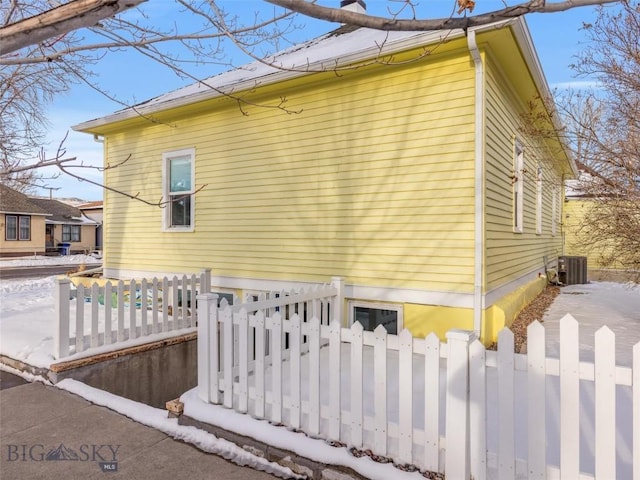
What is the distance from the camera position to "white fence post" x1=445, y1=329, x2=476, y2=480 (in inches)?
92.5

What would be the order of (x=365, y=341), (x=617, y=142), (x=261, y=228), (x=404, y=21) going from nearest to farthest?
(x=404, y=21), (x=365, y=341), (x=617, y=142), (x=261, y=228)

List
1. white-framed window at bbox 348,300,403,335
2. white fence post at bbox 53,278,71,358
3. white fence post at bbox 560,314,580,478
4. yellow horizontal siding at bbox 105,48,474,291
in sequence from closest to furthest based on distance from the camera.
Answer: white fence post at bbox 560,314,580,478 → white fence post at bbox 53,278,71,358 → yellow horizontal siding at bbox 105,48,474,291 → white-framed window at bbox 348,300,403,335

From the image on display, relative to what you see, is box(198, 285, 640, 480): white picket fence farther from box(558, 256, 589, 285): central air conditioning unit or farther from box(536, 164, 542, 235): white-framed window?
box(558, 256, 589, 285): central air conditioning unit

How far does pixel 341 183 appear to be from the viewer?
6.33m

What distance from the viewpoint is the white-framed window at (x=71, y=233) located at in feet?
121

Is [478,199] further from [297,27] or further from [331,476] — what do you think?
[331,476]

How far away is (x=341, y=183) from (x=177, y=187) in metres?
3.92

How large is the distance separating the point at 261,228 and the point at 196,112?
276 cm

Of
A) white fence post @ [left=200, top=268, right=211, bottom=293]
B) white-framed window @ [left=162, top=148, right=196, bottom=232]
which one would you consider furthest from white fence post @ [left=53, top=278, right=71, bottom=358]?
white-framed window @ [left=162, top=148, right=196, bottom=232]

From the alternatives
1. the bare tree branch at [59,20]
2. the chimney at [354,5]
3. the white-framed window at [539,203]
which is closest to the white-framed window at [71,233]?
the chimney at [354,5]

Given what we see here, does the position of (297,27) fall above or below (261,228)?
above

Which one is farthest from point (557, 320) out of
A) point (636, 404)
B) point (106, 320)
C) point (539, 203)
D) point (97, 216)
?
point (97, 216)

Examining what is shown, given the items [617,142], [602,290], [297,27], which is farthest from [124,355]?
[602,290]

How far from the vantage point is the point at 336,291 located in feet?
17.3
